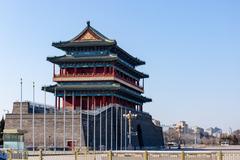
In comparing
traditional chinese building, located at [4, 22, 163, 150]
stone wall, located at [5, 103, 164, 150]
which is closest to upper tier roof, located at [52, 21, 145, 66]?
traditional chinese building, located at [4, 22, 163, 150]

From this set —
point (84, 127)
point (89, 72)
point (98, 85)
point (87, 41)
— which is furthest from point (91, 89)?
point (84, 127)

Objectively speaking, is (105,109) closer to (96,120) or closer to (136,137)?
(96,120)

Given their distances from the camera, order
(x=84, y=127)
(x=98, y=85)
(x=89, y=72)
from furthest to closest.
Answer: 1. (x=89, y=72)
2. (x=98, y=85)
3. (x=84, y=127)

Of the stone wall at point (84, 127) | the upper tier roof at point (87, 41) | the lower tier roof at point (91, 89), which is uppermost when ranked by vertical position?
the upper tier roof at point (87, 41)

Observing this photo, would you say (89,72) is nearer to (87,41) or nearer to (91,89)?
(91,89)

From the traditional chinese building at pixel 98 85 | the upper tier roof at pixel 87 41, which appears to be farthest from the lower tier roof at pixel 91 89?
the upper tier roof at pixel 87 41

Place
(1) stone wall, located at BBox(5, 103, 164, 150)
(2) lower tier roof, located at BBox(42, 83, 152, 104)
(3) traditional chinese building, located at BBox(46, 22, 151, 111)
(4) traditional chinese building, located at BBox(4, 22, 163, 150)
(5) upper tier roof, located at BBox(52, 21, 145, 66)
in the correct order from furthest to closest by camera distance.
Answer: (5) upper tier roof, located at BBox(52, 21, 145, 66) < (3) traditional chinese building, located at BBox(46, 22, 151, 111) < (2) lower tier roof, located at BBox(42, 83, 152, 104) < (4) traditional chinese building, located at BBox(4, 22, 163, 150) < (1) stone wall, located at BBox(5, 103, 164, 150)

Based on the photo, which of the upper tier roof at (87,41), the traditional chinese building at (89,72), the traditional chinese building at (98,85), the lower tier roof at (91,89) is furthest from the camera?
the upper tier roof at (87,41)

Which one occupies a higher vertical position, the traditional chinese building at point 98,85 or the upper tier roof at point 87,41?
the upper tier roof at point 87,41

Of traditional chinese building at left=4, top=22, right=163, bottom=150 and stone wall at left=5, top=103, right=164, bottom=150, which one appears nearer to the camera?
stone wall at left=5, top=103, right=164, bottom=150

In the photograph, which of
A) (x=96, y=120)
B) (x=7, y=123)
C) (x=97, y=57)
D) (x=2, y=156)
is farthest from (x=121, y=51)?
(x=2, y=156)

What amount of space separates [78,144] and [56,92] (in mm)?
18919

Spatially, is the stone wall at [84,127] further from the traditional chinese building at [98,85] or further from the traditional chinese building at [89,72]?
the traditional chinese building at [89,72]

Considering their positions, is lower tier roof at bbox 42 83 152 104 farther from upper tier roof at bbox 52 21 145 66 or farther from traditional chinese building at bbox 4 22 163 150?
upper tier roof at bbox 52 21 145 66
